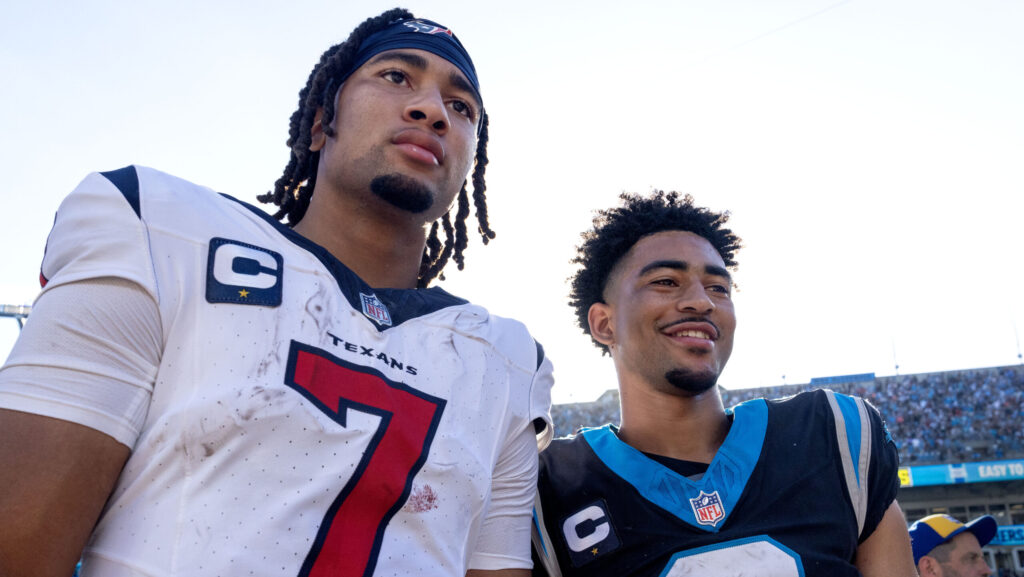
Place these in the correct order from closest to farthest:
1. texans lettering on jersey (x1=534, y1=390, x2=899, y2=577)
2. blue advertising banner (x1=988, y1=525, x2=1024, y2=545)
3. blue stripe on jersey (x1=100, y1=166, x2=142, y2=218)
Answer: blue stripe on jersey (x1=100, y1=166, x2=142, y2=218) → texans lettering on jersey (x1=534, y1=390, x2=899, y2=577) → blue advertising banner (x1=988, y1=525, x2=1024, y2=545)

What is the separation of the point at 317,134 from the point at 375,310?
3.07 feet

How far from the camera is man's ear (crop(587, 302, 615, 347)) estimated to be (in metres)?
3.64

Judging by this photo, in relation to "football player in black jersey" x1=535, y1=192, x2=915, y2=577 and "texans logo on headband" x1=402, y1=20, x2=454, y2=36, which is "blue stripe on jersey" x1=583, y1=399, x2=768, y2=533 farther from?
"texans logo on headband" x1=402, y1=20, x2=454, y2=36

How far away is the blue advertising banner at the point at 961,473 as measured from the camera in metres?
20.7

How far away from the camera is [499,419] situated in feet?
6.46

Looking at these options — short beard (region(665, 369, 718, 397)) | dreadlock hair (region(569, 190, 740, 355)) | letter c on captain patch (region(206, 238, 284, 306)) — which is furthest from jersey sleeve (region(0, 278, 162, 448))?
dreadlock hair (region(569, 190, 740, 355))

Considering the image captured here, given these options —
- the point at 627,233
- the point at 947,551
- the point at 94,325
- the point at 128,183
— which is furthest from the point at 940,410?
the point at 94,325

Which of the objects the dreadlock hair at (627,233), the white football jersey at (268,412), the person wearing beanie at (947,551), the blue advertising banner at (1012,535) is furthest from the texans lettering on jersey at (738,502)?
the blue advertising banner at (1012,535)

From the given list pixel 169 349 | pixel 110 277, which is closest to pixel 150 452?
pixel 169 349

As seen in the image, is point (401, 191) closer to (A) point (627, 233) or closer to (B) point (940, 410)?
(A) point (627, 233)

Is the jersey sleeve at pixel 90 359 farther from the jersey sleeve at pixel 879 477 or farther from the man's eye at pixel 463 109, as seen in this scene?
the jersey sleeve at pixel 879 477

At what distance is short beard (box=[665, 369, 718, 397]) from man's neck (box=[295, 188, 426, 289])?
1363mm

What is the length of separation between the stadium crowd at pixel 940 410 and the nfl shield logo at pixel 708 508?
1992 cm

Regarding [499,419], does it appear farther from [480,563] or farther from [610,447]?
[610,447]
